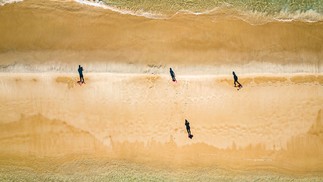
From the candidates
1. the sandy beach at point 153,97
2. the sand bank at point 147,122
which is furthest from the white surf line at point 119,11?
the sand bank at point 147,122

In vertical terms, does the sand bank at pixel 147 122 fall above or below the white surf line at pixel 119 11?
below

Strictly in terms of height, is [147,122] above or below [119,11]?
below

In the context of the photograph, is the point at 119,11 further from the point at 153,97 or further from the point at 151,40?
the point at 153,97

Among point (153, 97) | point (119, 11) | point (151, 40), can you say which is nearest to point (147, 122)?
point (153, 97)

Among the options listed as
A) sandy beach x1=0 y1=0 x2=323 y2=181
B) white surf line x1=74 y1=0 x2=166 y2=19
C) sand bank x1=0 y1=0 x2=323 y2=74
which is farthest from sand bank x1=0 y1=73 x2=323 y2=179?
white surf line x1=74 y1=0 x2=166 y2=19

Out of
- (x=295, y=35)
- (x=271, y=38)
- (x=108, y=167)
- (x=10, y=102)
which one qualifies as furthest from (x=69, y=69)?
(x=295, y=35)

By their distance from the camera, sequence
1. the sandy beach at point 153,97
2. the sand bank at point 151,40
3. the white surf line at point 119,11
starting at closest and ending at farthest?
the sandy beach at point 153,97
the sand bank at point 151,40
the white surf line at point 119,11

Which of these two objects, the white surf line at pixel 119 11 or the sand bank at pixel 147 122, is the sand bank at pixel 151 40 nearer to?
the white surf line at pixel 119 11

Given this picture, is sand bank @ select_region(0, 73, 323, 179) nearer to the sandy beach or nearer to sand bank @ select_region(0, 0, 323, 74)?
the sandy beach
